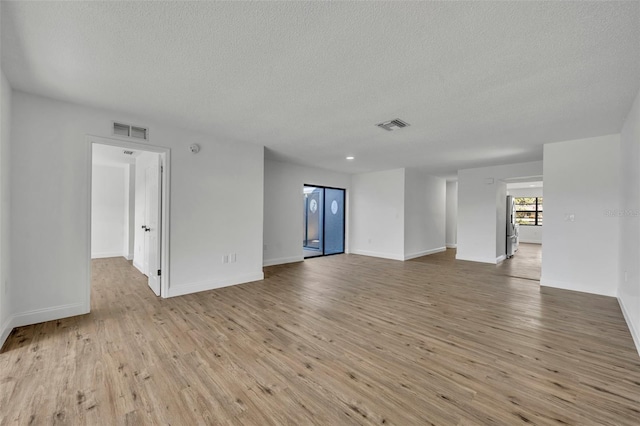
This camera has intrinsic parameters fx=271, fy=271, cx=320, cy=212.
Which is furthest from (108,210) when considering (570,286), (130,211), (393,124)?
(570,286)

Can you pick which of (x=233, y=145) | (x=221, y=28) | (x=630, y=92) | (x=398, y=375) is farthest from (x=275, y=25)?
(x=630, y=92)

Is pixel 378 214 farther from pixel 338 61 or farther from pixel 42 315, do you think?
pixel 42 315

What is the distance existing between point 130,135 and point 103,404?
300cm

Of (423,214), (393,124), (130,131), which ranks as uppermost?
(393,124)

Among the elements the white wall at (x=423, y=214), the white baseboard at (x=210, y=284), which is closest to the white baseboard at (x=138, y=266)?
the white baseboard at (x=210, y=284)

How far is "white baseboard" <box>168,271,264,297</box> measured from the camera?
387 centimetres

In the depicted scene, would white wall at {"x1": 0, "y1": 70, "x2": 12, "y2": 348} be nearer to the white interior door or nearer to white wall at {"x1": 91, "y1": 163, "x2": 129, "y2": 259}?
the white interior door

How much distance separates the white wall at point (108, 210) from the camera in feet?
22.9

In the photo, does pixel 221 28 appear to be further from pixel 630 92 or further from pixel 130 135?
pixel 630 92

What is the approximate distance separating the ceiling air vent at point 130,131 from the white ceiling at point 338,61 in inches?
12.5

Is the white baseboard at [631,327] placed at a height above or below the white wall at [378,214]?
below

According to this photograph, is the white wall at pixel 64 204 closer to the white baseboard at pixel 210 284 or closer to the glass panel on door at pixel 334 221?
the white baseboard at pixel 210 284

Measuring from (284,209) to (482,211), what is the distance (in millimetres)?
4902

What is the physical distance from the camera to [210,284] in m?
4.20
